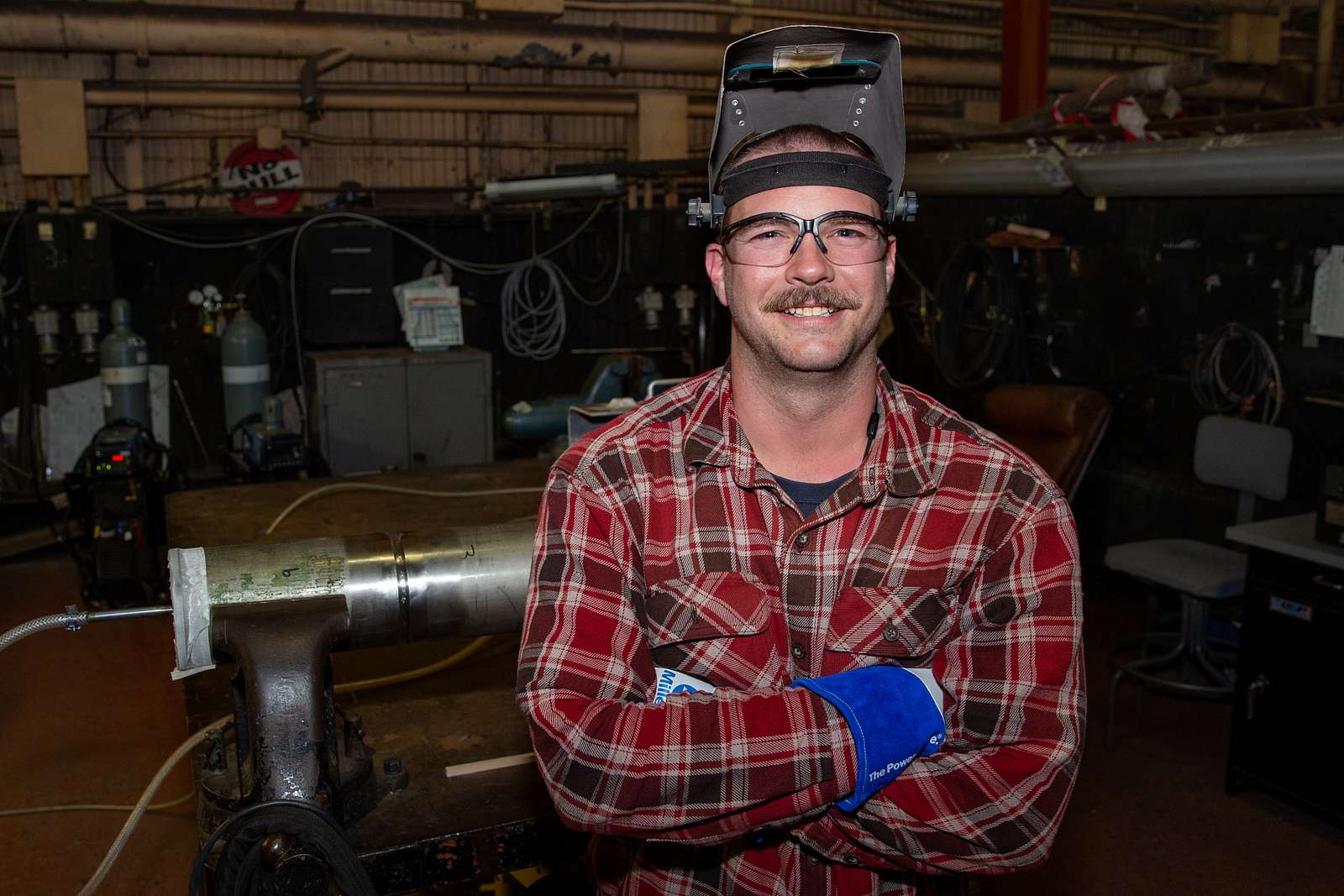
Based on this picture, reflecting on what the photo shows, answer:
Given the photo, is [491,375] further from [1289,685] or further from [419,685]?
[1289,685]

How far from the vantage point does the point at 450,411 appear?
5.95 metres

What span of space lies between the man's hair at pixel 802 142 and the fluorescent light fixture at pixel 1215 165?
306cm

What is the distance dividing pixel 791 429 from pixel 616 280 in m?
5.41

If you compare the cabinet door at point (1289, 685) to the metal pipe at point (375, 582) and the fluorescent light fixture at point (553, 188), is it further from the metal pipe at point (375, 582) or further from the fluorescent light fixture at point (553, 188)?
the fluorescent light fixture at point (553, 188)

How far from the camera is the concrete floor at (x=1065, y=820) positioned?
307 centimetres

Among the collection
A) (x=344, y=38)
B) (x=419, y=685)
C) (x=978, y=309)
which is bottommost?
(x=419, y=685)

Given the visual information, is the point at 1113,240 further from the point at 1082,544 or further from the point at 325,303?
the point at 325,303

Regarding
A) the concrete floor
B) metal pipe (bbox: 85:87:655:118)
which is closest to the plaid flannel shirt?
the concrete floor

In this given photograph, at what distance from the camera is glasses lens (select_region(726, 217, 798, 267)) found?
54.7 inches

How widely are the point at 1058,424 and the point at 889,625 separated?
3035 millimetres

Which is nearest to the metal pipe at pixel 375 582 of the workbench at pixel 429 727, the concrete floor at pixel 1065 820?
the workbench at pixel 429 727

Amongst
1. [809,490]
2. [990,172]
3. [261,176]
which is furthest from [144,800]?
[261,176]

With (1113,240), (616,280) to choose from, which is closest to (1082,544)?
(1113,240)

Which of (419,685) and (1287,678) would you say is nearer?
(419,685)
